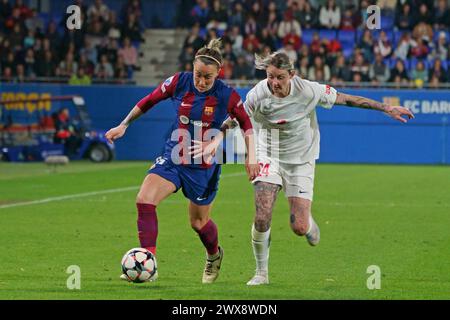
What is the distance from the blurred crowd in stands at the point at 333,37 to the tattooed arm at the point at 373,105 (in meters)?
22.3

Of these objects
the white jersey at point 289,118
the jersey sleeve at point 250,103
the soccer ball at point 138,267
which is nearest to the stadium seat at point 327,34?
the white jersey at point 289,118

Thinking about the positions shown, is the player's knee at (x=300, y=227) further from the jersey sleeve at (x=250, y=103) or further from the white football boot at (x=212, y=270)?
the jersey sleeve at (x=250, y=103)

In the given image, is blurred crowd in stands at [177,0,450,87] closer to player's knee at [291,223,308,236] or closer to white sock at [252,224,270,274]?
player's knee at [291,223,308,236]

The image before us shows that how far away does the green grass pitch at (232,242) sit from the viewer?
32.4 feet

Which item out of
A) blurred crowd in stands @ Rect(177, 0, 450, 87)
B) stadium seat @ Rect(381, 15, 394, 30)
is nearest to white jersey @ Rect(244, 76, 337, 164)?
blurred crowd in stands @ Rect(177, 0, 450, 87)

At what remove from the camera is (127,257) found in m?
9.61

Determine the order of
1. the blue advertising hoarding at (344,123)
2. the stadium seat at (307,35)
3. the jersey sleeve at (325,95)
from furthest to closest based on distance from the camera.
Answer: the stadium seat at (307,35), the blue advertising hoarding at (344,123), the jersey sleeve at (325,95)

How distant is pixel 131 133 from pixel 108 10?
5.29m

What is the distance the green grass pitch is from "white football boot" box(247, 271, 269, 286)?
0.32ft

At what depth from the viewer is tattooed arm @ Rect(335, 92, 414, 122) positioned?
10.4 metres

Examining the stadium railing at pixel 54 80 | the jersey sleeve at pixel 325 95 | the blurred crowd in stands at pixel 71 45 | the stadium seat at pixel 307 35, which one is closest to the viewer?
the jersey sleeve at pixel 325 95

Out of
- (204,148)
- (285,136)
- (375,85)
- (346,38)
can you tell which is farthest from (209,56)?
(346,38)

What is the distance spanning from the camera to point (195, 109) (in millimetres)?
10188
